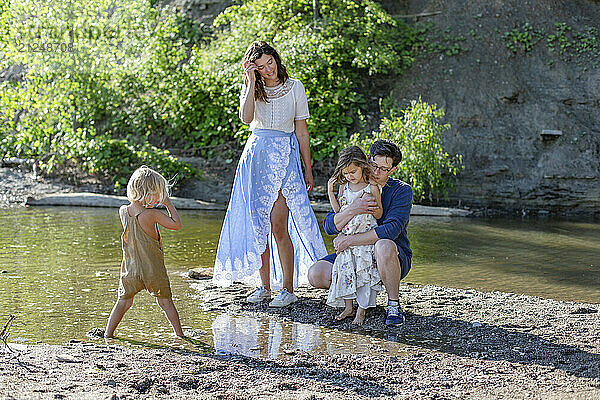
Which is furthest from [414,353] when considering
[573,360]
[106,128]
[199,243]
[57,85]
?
[106,128]

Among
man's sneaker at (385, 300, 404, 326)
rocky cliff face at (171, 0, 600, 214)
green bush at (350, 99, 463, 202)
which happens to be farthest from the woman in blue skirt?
rocky cliff face at (171, 0, 600, 214)

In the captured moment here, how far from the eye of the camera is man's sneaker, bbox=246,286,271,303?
5168mm

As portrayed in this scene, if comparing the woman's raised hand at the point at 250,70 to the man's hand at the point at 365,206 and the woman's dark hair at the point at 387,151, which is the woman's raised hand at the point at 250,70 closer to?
the woman's dark hair at the point at 387,151

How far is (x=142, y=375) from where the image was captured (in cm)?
338

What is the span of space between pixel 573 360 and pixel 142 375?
2251mm

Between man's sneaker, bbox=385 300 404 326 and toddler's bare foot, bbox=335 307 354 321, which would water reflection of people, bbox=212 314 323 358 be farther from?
man's sneaker, bbox=385 300 404 326

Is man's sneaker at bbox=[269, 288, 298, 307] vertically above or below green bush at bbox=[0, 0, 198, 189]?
Answer: below

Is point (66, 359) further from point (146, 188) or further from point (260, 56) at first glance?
point (260, 56)

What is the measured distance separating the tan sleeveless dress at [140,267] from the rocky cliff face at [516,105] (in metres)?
8.54

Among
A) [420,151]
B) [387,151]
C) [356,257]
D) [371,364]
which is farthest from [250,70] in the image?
[420,151]

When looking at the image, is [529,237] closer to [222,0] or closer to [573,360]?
[573,360]

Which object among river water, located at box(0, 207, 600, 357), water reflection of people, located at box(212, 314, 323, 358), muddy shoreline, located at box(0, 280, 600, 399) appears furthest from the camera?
river water, located at box(0, 207, 600, 357)

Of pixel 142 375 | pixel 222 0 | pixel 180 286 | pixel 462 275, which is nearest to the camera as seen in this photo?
pixel 142 375

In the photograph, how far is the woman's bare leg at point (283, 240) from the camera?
16.9 feet
